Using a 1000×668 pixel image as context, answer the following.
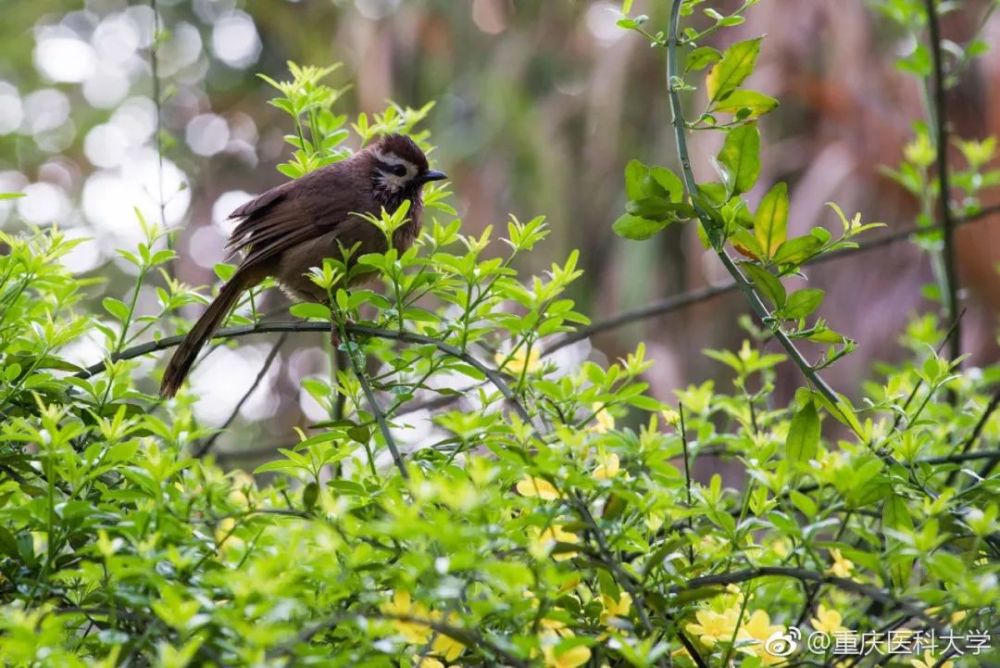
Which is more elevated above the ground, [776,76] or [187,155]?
[187,155]

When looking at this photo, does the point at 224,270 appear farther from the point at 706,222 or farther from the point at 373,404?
the point at 706,222

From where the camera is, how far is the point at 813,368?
2.37 meters

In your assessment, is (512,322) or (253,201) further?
(253,201)

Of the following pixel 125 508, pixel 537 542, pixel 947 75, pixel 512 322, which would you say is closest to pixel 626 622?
pixel 537 542

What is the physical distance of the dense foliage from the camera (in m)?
1.74

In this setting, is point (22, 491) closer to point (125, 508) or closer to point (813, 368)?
point (125, 508)

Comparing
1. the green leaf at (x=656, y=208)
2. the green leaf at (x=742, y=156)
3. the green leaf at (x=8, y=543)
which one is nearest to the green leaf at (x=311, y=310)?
the green leaf at (x=656, y=208)

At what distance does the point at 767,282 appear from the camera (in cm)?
236

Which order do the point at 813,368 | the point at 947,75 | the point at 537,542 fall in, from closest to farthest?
the point at 537,542, the point at 813,368, the point at 947,75

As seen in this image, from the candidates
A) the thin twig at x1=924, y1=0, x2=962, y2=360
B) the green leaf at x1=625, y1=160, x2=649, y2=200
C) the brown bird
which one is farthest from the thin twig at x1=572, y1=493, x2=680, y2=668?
the brown bird

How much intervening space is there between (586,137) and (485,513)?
7858 mm

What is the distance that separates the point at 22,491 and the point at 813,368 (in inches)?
61.2

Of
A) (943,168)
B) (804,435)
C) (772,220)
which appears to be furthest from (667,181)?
(943,168)

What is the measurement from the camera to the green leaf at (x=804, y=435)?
91.4 inches
